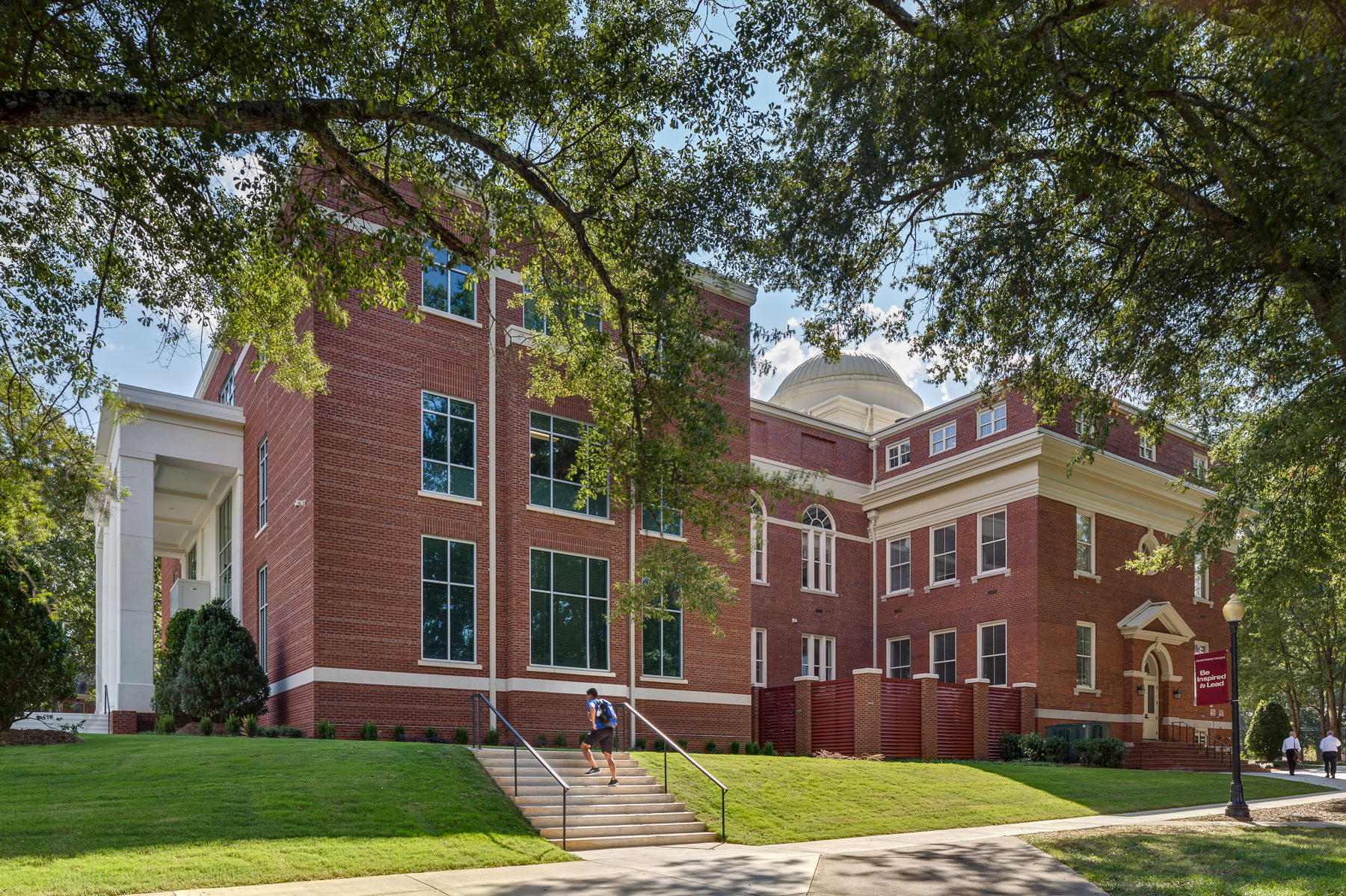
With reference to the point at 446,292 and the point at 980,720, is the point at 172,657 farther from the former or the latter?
the point at 980,720

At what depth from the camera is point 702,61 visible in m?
12.5

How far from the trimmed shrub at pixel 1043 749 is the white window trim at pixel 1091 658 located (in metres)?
3.62

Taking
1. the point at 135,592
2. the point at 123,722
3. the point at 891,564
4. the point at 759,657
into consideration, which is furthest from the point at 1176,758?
the point at 135,592

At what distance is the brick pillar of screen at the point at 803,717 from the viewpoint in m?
27.4

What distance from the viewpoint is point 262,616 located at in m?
24.1

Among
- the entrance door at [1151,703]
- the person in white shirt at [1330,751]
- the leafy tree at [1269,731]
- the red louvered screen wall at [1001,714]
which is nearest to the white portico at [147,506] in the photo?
the red louvered screen wall at [1001,714]

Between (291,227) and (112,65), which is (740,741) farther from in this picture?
(112,65)

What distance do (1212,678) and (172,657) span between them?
22.1m

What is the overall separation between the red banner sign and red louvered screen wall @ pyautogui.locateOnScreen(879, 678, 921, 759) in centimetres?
810

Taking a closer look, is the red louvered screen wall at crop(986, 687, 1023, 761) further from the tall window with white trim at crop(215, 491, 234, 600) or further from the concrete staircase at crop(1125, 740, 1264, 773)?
the tall window with white trim at crop(215, 491, 234, 600)

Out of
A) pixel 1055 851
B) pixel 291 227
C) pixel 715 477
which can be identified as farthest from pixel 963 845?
pixel 291 227

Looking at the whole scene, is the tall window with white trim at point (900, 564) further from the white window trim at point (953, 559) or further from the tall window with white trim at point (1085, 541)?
the tall window with white trim at point (1085, 541)

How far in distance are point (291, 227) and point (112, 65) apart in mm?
2413

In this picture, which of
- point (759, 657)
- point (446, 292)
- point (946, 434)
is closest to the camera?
point (446, 292)
